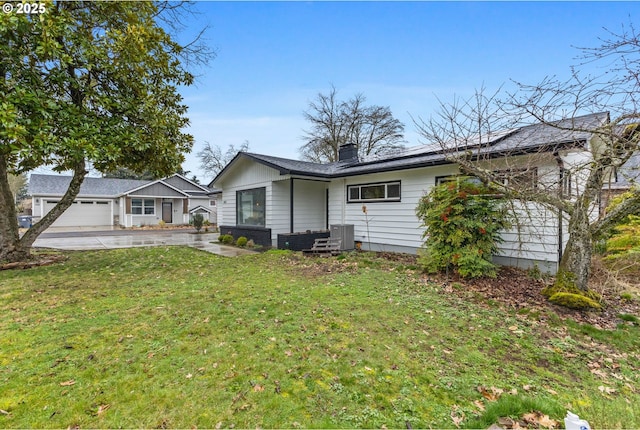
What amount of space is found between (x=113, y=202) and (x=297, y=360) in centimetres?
2741

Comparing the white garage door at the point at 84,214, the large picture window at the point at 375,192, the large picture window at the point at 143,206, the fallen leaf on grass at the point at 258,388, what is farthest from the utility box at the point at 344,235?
the white garage door at the point at 84,214

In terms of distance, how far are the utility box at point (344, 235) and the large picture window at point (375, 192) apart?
107 cm

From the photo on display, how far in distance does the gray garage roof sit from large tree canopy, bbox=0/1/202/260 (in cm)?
1760

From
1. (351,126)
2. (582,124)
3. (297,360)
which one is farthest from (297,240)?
(351,126)

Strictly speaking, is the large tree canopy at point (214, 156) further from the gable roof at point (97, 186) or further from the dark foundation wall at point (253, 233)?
the dark foundation wall at point (253, 233)

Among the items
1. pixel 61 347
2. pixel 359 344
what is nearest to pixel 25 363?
pixel 61 347

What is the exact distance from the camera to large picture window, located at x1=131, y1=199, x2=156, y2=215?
2288cm

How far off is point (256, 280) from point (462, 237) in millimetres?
4212

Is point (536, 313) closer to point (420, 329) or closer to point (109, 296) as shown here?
point (420, 329)

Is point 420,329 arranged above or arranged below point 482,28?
below

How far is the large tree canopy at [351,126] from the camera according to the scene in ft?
81.0

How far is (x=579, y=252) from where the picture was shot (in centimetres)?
462

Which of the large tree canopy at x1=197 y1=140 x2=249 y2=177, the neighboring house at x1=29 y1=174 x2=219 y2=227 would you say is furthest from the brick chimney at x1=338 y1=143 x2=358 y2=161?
the large tree canopy at x1=197 y1=140 x2=249 y2=177

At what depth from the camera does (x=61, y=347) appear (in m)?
3.07
